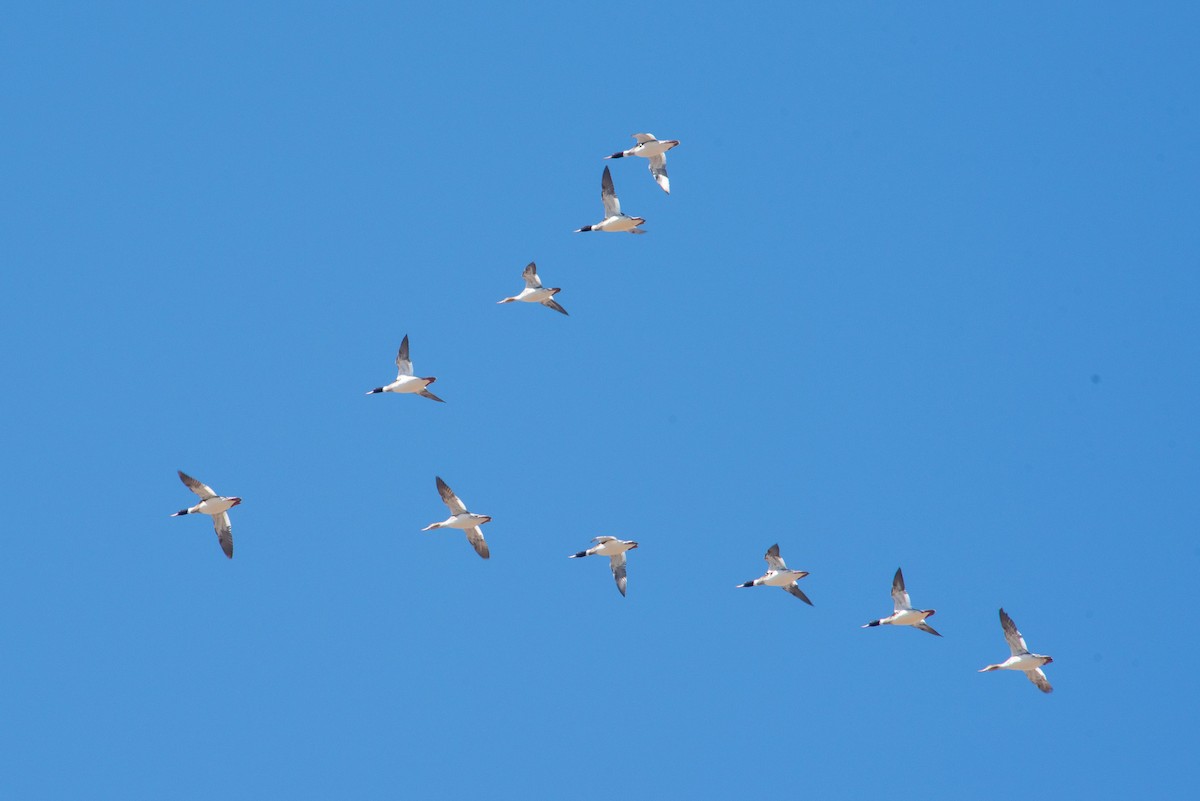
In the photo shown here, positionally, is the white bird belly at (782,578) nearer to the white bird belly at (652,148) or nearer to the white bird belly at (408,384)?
the white bird belly at (408,384)

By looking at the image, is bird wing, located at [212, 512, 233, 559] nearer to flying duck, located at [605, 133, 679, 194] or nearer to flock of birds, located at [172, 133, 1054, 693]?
flock of birds, located at [172, 133, 1054, 693]

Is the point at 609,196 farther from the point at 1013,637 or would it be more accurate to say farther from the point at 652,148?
the point at 1013,637

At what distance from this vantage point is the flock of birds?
43.6 m

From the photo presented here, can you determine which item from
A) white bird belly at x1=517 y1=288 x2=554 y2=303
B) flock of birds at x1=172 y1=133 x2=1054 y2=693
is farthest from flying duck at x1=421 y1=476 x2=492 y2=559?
white bird belly at x1=517 y1=288 x2=554 y2=303

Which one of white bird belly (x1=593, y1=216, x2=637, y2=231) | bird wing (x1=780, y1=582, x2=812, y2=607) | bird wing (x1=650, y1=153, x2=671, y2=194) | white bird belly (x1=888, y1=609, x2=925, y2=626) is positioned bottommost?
white bird belly (x1=888, y1=609, x2=925, y2=626)

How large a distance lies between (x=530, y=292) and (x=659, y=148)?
16.5 ft

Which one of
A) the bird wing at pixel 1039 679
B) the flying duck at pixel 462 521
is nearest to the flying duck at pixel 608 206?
the flying duck at pixel 462 521

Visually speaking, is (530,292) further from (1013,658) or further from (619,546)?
(1013,658)

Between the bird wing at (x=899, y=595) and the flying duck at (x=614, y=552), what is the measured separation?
6711 millimetres

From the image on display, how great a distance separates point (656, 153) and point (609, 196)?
1.65 metres

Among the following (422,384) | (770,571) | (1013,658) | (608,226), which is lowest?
(1013,658)

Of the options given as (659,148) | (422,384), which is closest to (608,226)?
(659,148)

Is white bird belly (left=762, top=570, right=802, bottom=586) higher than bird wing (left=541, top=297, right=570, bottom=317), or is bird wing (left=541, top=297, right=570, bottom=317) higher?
bird wing (left=541, top=297, right=570, bottom=317)

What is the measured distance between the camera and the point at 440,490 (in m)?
44.0
